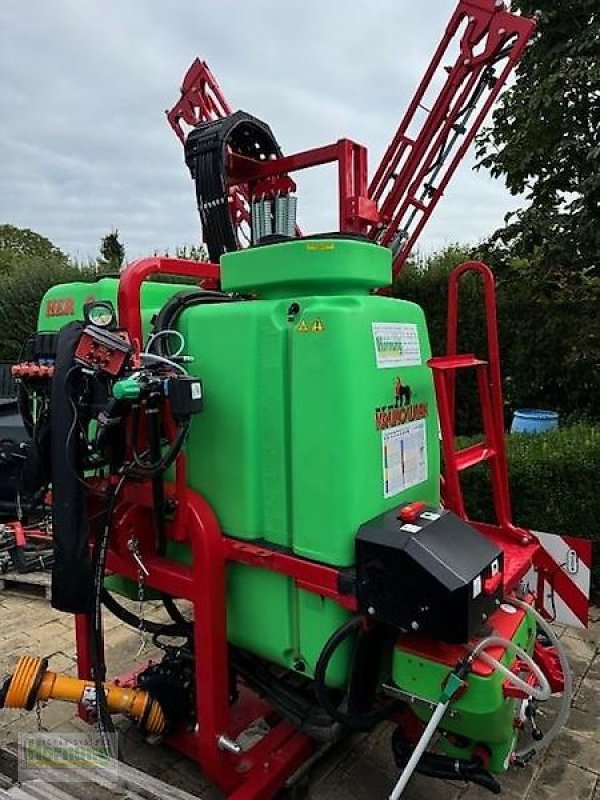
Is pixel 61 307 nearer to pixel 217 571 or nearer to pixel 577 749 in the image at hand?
pixel 217 571

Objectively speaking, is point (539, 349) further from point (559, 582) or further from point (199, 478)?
point (199, 478)

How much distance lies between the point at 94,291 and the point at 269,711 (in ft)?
5.49

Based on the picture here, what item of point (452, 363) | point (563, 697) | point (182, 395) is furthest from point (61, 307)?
point (563, 697)

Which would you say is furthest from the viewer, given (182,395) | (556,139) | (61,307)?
(556,139)

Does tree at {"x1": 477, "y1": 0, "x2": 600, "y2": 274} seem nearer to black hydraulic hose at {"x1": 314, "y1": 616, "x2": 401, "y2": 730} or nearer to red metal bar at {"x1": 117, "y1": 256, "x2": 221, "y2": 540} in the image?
red metal bar at {"x1": 117, "y1": 256, "x2": 221, "y2": 540}

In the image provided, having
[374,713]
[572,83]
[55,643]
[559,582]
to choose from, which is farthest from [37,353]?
[572,83]

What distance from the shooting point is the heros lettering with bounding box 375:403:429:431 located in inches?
70.6

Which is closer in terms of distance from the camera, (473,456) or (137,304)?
(137,304)

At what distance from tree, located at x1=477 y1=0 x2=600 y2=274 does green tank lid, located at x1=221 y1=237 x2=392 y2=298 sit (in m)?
3.19

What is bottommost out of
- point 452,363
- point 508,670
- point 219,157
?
point 508,670

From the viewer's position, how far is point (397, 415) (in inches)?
74.6

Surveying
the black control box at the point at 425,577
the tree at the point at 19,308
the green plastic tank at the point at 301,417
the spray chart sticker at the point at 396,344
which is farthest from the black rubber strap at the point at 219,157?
the tree at the point at 19,308

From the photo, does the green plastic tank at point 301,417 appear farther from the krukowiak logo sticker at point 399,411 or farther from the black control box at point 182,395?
the black control box at point 182,395

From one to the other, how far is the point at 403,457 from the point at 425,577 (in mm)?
468
